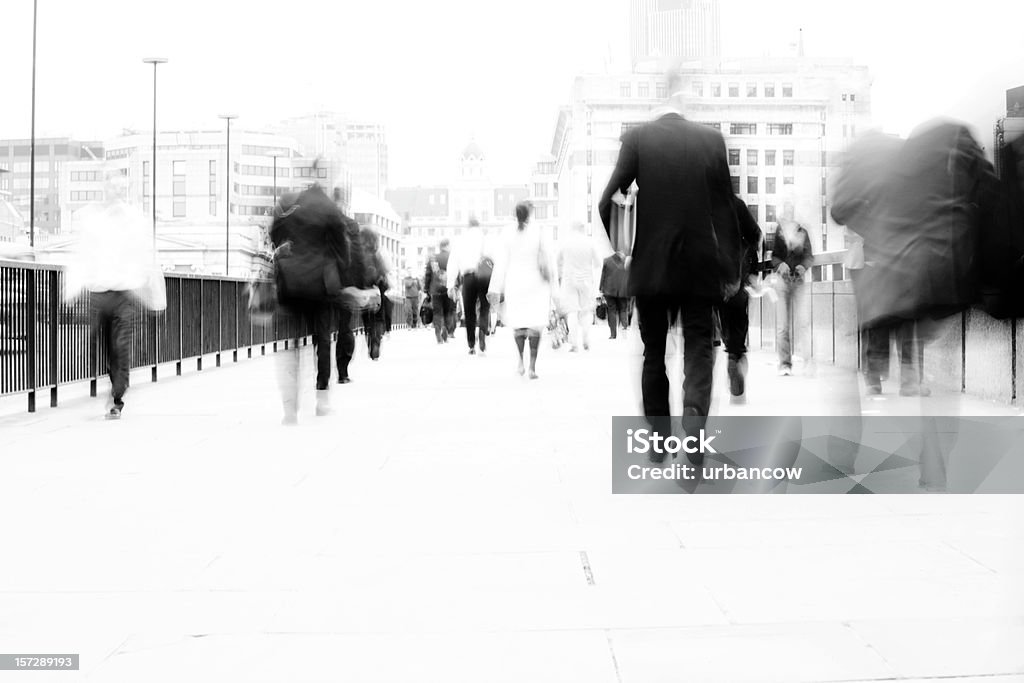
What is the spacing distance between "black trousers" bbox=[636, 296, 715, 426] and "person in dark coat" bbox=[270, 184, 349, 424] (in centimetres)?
336

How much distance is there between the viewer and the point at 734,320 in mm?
9539

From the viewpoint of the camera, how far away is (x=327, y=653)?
10.6 feet

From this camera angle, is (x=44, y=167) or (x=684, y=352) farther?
(x=44, y=167)

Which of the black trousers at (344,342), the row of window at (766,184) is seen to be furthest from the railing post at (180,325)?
the row of window at (766,184)

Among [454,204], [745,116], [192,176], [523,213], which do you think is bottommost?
[523,213]

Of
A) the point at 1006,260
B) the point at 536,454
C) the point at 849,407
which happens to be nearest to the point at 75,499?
the point at 536,454

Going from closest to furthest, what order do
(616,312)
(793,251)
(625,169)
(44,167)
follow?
1. (625,169)
2. (793,251)
3. (616,312)
4. (44,167)

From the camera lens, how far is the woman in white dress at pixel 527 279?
40.6ft

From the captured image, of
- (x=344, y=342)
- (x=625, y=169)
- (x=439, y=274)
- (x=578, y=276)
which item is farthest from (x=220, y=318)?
(x=625, y=169)

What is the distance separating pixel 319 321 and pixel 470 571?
203 inches

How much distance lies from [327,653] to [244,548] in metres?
1.46

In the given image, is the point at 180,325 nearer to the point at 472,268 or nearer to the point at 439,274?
the point at 472,268

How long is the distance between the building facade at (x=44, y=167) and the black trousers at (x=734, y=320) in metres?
127

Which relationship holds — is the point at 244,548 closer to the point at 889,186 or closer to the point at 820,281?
the point at 889,186
